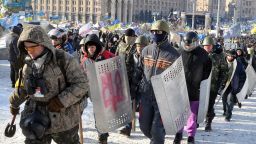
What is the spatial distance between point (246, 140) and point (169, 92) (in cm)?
285

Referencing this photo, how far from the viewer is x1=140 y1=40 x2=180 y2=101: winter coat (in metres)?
4.76

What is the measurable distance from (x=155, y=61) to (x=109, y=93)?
736mm

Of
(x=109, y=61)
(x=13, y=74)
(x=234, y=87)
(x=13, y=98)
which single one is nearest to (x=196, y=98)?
(x=109, y=61)

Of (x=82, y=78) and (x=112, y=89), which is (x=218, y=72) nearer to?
(x=112, y=89)

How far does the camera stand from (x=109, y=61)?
17.1 ft

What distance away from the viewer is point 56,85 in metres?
3.55

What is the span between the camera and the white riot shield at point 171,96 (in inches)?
174

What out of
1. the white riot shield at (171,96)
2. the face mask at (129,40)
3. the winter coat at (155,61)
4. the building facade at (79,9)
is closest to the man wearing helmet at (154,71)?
the winter coat at (155,61)

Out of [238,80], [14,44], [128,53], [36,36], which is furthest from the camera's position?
[14,44]

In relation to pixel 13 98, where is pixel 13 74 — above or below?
below

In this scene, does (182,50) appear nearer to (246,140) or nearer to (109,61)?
(109,61)

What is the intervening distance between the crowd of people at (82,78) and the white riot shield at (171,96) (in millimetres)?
162

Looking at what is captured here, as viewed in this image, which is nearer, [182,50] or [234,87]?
[182,50]

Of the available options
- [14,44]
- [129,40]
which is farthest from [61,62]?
[14,44]
